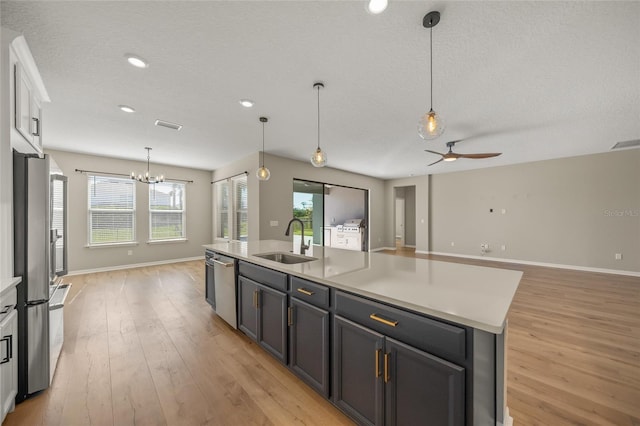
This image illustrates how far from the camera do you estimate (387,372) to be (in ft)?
4.09

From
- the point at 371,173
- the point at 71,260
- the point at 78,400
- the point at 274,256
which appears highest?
the point at 371,173

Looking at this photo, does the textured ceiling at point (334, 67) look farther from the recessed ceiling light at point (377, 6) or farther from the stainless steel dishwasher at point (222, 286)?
the stainless steel dishwasher at point (222, 286)

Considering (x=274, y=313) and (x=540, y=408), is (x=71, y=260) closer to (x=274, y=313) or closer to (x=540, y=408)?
(x=274, y=313)

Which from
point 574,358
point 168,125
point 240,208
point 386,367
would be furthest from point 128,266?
point 574,358

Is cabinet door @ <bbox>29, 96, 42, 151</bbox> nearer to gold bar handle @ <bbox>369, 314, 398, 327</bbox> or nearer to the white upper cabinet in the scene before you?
the white upper cabinet

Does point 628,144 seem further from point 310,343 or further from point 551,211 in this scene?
point 310,343

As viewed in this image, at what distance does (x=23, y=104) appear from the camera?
6.05ft

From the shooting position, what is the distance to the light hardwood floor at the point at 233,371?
1.56 m

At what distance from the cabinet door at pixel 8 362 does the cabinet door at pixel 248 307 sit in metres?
1.46

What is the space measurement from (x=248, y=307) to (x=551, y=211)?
727cm

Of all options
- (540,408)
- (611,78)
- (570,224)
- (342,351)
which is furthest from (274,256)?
(570,224)

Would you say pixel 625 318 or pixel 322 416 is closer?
pixel 322 416

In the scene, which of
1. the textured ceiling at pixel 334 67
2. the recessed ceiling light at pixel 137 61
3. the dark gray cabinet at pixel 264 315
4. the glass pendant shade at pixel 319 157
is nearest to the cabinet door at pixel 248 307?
the dark gray cabinet at pixel 264 315

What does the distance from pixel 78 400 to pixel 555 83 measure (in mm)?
4952
